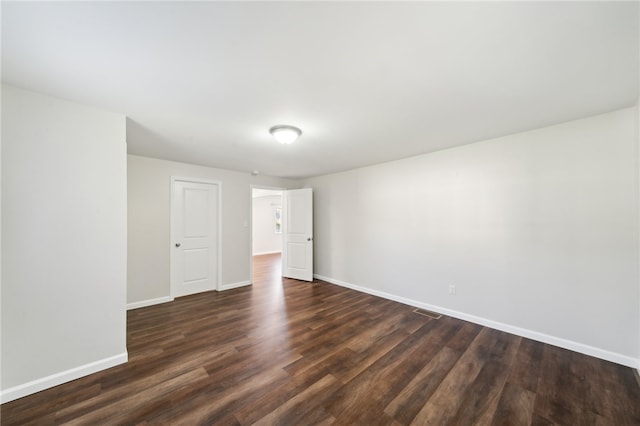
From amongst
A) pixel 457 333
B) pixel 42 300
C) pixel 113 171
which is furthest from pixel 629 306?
pixel 42 300

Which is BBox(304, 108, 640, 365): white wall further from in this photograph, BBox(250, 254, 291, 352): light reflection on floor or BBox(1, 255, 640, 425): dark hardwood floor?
BBox(250, 254, 291, 352): light reflection on floor

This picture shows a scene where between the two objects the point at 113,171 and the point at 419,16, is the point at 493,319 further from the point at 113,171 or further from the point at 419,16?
the point at 113,171

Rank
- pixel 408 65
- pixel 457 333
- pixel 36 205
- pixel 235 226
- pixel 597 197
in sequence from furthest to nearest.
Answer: pixel 235 226 → pixel 457 333 → pixel 597 197 → pixel 36 205 → pixel 408 65

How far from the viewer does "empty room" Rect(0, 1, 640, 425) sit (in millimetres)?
1329

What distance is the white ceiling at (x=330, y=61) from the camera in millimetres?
1183

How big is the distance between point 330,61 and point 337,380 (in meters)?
2.48

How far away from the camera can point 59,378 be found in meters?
1.95

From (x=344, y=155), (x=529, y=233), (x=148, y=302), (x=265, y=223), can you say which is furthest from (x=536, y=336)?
(x=265, y=223)

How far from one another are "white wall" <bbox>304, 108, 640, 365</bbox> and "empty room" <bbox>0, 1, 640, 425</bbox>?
0.02 m

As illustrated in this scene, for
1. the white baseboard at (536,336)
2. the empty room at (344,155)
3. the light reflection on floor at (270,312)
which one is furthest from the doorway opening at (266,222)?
the white baseboard at (536,336)

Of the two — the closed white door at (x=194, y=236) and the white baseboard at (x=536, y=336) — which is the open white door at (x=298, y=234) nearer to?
the closed white door at (x=194, y=236)

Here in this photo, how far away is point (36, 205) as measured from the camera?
189 cm

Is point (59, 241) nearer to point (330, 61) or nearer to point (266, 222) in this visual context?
point (330, 61)

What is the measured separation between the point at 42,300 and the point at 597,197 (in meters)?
5.19
